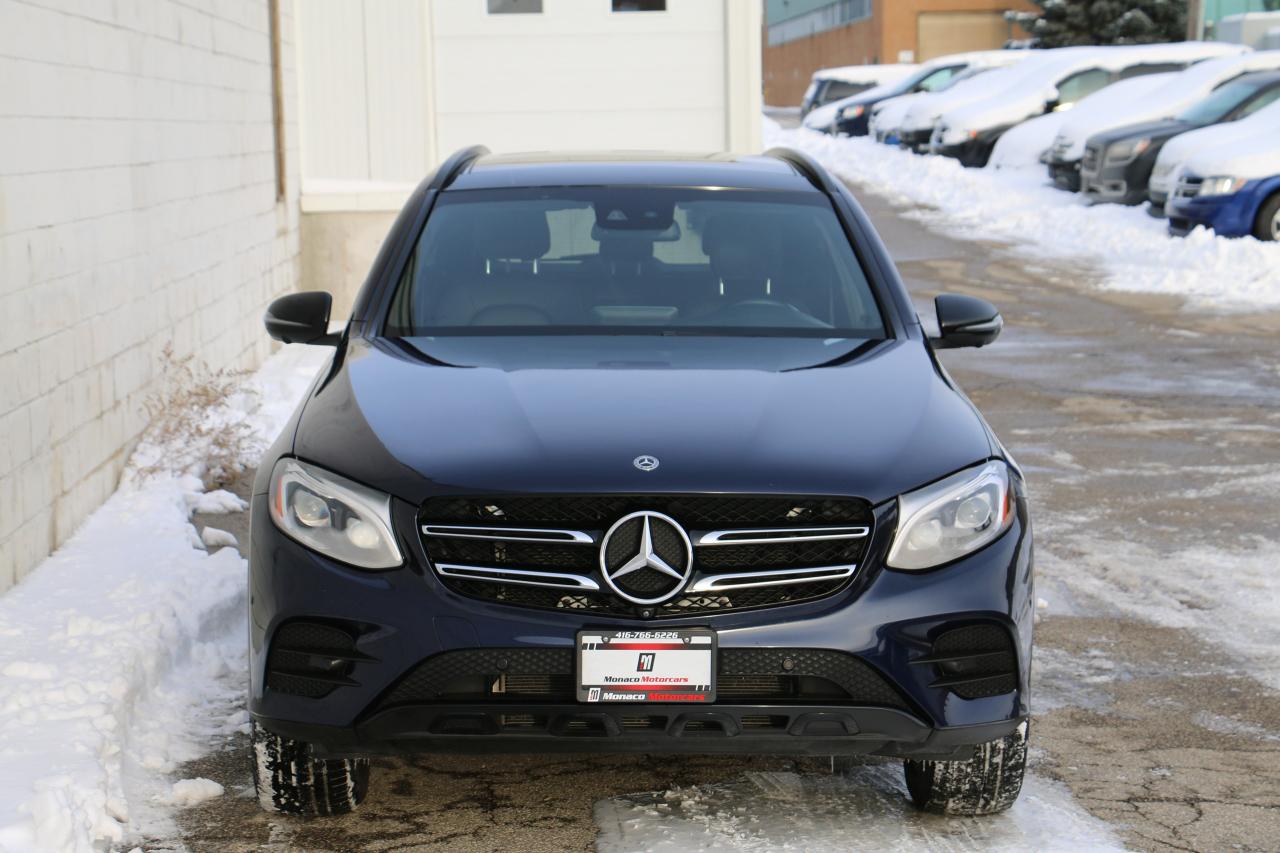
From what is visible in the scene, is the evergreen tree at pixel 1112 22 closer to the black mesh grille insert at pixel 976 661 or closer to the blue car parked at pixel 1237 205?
the blue car parked at pixel 1237 205

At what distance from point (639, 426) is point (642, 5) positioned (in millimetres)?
12779

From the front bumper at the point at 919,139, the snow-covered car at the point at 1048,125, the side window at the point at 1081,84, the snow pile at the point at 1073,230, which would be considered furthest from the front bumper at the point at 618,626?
the front bumper at the point at 919,139

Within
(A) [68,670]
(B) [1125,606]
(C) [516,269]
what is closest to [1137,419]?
(B) [1125,606]

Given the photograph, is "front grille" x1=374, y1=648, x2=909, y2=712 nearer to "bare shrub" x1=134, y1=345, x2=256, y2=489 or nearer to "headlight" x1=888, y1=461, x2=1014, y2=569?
"headlight" x1=888, y1=461, x2=1014, y2=569

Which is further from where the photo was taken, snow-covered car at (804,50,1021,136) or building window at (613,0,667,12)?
snow-covered car at (804,50,1021,136)

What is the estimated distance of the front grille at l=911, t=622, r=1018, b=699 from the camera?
3953 millimetres

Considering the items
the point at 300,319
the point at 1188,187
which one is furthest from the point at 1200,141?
the point at 300,319

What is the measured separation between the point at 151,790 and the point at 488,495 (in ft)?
4.38

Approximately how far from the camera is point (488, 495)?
3938mm

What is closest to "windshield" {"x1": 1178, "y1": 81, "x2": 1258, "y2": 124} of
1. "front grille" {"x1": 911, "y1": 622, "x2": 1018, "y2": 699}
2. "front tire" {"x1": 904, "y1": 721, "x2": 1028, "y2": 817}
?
"front tire" {"x1": 904, "y1": 721, "x2": 1028, "y2": 817}

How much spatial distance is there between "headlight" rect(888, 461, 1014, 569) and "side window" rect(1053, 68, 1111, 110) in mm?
27087

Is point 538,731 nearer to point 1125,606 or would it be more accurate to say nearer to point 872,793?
point 872,793

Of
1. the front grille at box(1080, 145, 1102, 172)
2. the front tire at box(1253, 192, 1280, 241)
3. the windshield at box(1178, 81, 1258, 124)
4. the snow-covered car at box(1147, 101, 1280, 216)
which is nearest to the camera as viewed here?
the front tire at box(1253, 192, 1280, 241)

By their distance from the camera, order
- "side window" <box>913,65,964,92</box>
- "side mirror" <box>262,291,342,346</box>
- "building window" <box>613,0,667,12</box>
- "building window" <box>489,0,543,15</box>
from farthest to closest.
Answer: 1. "side window" <box>913,65,964,92</box>
2. "building window" <box>489,0,543,15</box>
3. "building window" <box>613,0,667,12</box>
4. "side mirror" <box>262,291,342,346</box>
